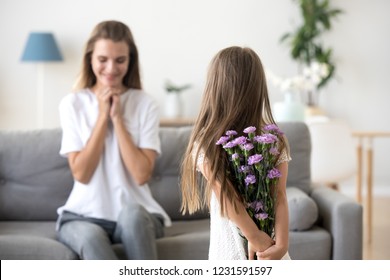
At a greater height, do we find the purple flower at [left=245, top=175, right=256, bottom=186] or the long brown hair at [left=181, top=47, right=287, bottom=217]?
the long brown hair at [left=181, top=47, right=287, bottom=217]

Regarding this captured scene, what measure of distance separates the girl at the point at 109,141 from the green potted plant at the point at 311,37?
3134 mm

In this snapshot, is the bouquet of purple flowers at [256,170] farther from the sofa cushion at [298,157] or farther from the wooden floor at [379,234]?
the wooden floor at [379,234]

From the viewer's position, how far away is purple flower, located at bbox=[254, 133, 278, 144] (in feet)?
5.20

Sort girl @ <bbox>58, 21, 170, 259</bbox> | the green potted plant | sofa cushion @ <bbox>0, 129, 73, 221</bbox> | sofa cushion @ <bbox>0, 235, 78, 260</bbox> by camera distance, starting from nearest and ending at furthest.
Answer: sofa cushion @ <bbox>0, 235, 78, 260</bbox>
girl @ <bbox>58, 21, 170, 259</bbox>
sofa cushion @ <bbox>0, 129, 73, 221</bbox>
the green potted plant

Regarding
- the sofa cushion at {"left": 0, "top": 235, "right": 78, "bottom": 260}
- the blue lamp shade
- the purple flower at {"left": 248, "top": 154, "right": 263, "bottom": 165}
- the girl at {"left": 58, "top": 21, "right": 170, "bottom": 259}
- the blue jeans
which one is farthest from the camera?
the blue lamp shade

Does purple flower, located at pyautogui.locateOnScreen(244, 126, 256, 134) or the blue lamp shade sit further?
the blue lamp shade

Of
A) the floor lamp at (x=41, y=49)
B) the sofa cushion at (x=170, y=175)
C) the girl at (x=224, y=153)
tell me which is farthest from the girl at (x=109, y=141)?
the floor lamp at (x=41, y=49)

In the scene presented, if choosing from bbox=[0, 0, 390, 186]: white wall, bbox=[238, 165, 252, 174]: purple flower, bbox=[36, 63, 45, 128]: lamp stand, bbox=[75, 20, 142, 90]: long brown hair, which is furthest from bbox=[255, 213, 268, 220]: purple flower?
bbox=[36, 63, 45, 128]: lamp stand

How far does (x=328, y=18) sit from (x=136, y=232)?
3.76 metres

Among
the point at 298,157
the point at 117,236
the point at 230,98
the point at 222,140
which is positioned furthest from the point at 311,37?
the point at 222,140

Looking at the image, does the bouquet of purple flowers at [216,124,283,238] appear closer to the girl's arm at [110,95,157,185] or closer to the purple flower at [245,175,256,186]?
the purple flower at [245,175,256,186]

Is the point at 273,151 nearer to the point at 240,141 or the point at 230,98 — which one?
the point at 240,141

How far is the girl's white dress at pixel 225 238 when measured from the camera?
1.75 metres

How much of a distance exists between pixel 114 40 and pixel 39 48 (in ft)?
9.90
